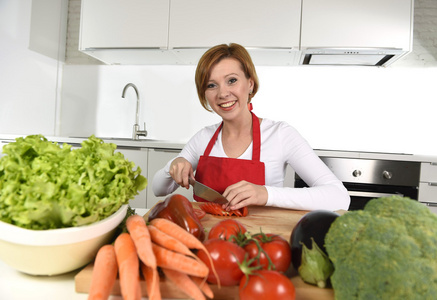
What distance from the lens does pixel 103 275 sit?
54 centimetres

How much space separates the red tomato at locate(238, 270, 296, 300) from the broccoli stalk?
0.28 ft

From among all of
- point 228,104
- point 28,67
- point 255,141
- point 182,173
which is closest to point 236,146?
point 255,141

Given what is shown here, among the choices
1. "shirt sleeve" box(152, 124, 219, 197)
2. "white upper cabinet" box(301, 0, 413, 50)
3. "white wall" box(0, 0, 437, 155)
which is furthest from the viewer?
"white wall" box(0, 0, 437, 155)

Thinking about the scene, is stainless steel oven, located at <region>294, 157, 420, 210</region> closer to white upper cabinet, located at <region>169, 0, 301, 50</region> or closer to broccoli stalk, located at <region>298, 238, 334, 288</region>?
white upper cabinet, located at <region>169, 0, 301, 50</region>

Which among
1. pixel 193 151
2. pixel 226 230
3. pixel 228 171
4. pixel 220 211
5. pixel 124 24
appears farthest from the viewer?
pixel 124 24

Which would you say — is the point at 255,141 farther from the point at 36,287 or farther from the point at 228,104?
the point at 36,287

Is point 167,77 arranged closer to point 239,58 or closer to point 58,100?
point 58,100

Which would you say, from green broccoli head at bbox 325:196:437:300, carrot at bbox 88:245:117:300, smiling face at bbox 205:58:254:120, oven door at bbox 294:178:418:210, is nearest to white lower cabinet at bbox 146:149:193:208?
smiling face at bbox 205:58:254:120

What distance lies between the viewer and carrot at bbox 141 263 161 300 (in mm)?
524

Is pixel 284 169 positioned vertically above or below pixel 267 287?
above

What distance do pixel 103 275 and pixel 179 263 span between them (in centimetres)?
13

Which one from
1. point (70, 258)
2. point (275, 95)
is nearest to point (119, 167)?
point (70, 258)

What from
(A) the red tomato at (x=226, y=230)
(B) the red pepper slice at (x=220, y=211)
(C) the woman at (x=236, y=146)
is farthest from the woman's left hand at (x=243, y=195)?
(A) the red tomato at (x=226, y=230)

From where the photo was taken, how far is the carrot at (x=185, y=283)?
1.76 ft
